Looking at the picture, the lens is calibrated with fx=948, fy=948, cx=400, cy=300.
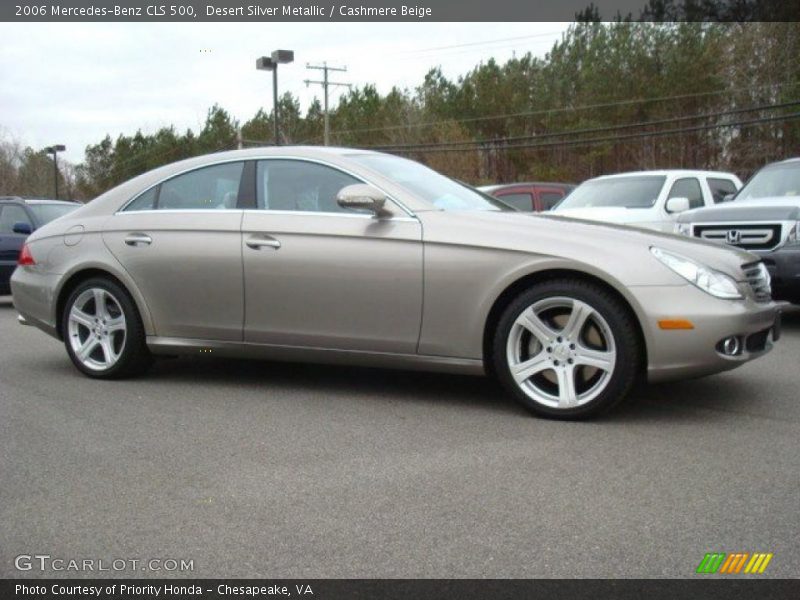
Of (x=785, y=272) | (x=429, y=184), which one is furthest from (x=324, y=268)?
(x=785, y=272)

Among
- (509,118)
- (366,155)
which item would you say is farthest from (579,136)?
(366,155)

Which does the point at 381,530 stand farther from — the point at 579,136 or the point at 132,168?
the point at 132,168

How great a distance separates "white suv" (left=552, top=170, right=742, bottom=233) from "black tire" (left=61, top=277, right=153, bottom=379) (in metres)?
7.21

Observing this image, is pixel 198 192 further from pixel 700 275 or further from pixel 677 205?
pixel 677 205

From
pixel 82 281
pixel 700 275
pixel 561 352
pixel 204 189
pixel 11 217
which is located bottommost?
pixel 561 352

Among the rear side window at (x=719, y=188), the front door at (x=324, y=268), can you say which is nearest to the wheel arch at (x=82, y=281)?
the front door at (x=324, y=268)

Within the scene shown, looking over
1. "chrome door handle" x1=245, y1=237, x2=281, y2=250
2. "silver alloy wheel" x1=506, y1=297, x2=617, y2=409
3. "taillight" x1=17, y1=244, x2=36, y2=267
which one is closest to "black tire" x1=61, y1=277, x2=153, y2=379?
"taillight" x1=17, y1=244, x2=36, y2=267

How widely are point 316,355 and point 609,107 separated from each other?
138ft

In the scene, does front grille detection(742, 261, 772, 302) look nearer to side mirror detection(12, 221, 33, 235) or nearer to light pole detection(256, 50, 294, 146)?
side mirror detection(12, 221, 33, 235)

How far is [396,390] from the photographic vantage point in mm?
6004

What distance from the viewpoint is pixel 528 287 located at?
17.2 feet

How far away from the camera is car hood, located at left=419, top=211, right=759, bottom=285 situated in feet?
16.3
